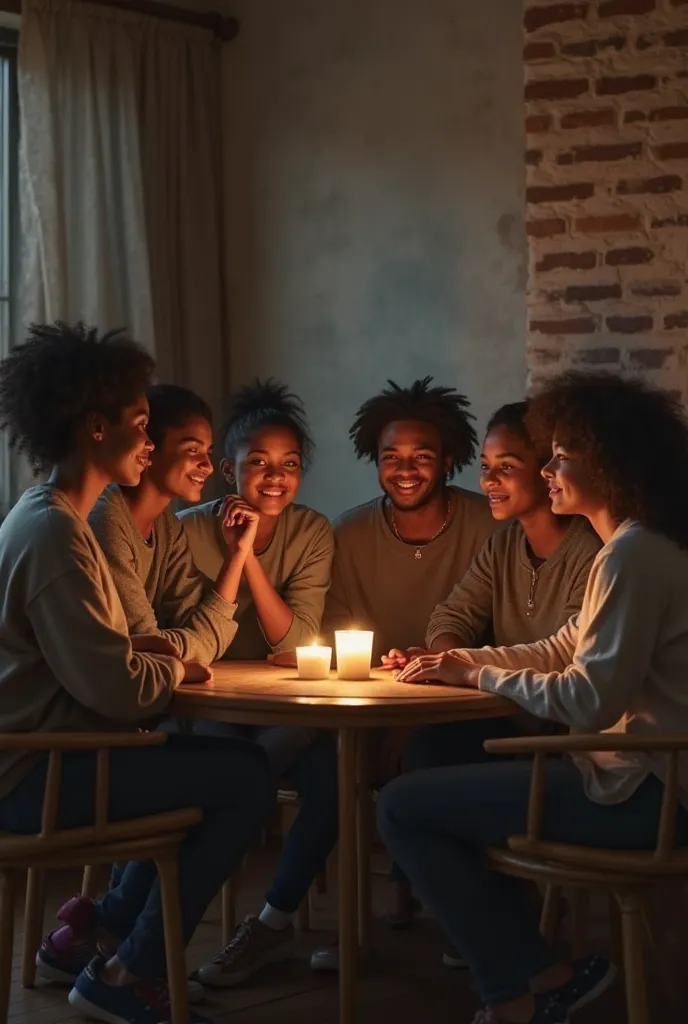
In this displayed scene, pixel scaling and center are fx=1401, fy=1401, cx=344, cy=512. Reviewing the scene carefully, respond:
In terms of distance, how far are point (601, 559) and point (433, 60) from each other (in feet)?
8.16

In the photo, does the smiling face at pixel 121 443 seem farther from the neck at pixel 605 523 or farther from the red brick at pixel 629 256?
the red brick at pixel 629 256

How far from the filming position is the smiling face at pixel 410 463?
334 centimetres

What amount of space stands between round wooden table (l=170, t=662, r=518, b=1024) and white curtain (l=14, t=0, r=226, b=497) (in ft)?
6.03

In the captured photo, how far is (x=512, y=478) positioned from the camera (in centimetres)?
312

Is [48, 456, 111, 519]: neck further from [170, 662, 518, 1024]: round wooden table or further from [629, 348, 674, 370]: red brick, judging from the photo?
[629, 348, 674, 370]: red brick

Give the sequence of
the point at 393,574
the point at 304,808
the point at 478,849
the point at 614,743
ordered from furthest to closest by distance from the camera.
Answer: the point at 393,574 < the point at 304,808 < the point at 478,849 < the point at 614,743

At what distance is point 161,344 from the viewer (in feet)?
14.9

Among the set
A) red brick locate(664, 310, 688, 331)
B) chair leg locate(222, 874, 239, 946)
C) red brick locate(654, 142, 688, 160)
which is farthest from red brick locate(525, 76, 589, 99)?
chair leg locate(222, 874, 239, 946)

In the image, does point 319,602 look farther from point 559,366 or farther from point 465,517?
point 559,366

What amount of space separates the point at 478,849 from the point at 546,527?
89cm

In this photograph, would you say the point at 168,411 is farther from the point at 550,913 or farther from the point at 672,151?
the point at 672,151

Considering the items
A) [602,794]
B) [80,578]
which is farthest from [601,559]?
[80,578]

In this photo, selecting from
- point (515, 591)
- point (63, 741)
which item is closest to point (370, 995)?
point (515, 591)

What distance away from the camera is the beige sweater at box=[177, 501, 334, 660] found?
3.28m
